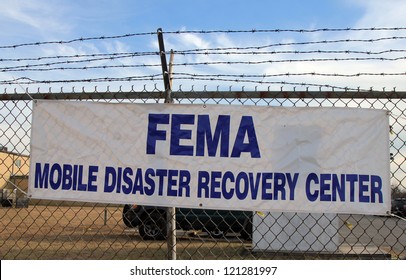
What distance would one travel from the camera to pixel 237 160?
3568 mm

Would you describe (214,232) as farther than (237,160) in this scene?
Yes

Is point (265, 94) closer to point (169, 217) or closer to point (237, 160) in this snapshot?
point (237, 160)

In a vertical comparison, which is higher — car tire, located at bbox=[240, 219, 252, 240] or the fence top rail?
the fence top rail

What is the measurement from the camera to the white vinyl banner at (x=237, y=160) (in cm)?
352

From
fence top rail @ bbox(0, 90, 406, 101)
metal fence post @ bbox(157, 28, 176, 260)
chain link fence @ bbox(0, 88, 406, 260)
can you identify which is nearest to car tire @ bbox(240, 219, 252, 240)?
chain link fence @ bbox(0, 88, 406, 260)

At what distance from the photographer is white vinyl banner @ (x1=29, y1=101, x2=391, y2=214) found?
3518 mm

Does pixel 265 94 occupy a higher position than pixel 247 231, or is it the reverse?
pixel 265 94

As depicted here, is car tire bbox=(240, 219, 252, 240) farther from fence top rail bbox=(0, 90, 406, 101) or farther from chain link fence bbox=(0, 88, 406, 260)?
fence top rail bbox=(0, 90, 406, 101)

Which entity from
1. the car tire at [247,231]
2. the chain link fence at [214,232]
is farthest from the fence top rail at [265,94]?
the car tire at [247,231]

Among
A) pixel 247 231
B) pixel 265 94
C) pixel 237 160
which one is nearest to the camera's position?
pixel 237 160

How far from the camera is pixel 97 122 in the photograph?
3.79 m

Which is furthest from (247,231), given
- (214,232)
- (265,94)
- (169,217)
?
(265,94)

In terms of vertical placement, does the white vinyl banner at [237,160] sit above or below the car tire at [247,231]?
above

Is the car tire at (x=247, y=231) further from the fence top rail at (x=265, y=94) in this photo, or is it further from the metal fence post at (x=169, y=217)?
the fence top rail at (x=265, y=94)
